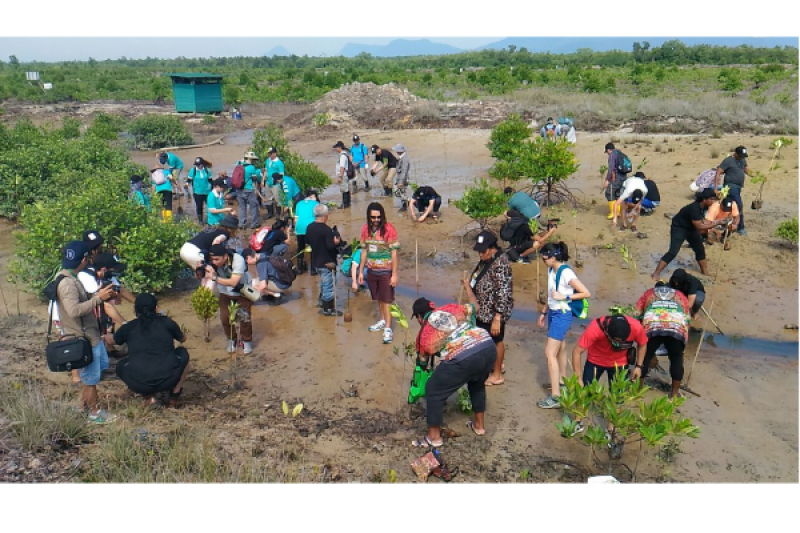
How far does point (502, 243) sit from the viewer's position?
1111cm

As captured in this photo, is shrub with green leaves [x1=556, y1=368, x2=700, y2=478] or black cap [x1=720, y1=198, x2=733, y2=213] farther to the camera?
black cap [x1=720, y1=198, x2=733, y2=213]

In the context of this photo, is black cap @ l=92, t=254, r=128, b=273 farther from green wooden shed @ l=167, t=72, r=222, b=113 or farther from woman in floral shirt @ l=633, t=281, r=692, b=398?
green wooden shed @ l=167, t=72, r=222, b=113

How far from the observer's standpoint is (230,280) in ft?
21.8

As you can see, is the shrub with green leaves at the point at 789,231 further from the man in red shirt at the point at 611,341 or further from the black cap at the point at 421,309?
the black cap at the point at 421,309

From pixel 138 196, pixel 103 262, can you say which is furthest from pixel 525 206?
pixel 138 196

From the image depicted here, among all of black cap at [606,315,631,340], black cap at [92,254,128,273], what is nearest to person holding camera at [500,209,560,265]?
black cap at [606,315,631,340]

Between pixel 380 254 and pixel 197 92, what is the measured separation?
30088mm

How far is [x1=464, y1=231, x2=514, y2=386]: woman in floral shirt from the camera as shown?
5.71 meters

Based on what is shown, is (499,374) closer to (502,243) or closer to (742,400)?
(742,400)

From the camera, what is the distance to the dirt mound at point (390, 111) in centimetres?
2662

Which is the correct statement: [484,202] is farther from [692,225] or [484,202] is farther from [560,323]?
Answer: [560,323]

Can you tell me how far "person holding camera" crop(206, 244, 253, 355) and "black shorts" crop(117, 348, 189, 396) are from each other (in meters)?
1.17

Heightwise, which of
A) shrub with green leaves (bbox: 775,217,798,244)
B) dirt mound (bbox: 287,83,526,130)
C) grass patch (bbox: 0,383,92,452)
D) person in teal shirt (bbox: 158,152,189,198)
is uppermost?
dirt mound (bbox: 287,83,526,130)

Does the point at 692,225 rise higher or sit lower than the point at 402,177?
lower
